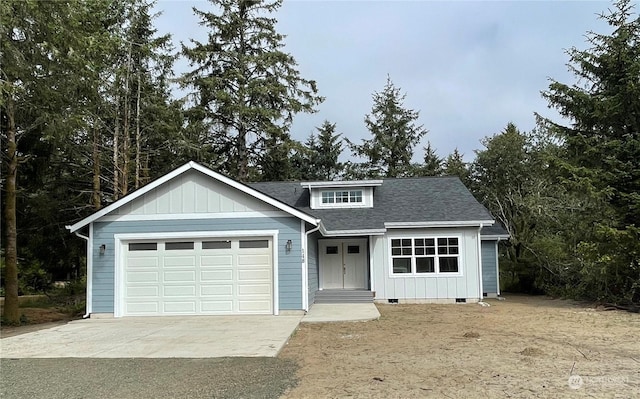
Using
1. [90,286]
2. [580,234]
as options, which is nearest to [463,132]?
[580,234]

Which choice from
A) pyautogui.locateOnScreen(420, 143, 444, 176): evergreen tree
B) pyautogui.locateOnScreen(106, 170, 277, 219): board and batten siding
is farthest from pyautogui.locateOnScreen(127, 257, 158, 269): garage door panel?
pyautogui.locateOnScreen(420, 143, 444, 176): evergreen tree

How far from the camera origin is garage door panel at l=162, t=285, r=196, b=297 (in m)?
13.1

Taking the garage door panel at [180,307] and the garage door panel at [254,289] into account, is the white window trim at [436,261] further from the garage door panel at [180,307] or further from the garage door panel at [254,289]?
the garage door panel at [180,307]

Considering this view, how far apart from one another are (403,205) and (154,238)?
28.8 ft

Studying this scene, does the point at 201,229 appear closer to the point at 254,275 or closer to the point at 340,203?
the point at 254,275

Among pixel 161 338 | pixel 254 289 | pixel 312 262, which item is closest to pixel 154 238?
pixel 254 289

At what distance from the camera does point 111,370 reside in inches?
279

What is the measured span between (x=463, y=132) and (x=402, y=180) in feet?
58.2

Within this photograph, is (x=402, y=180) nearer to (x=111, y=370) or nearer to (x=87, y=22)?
(x=87, y=22)

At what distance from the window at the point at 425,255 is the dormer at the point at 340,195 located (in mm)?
2385

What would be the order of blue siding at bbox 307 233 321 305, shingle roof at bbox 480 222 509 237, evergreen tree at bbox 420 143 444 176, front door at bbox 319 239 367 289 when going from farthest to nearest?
evergreen tree at bbox 420 143 444 176
shingle roof at bbox 480 222 509 237
front door at bbox 319 239 367 289
blue siding at bbox 307 233 321 305

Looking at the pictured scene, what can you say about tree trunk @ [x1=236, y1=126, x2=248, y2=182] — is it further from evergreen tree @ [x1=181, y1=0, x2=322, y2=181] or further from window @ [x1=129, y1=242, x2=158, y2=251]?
window @ [x1=129, y1=242, x2=158, y2=251]

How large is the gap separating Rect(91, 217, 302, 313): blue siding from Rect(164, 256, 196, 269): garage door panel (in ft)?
2.42

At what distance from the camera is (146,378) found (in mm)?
6547
